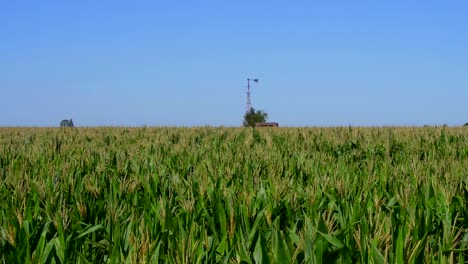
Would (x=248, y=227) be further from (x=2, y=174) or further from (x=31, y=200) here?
(x=2, y=174)

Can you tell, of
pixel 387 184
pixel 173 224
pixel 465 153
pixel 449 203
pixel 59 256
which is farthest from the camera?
pixel 465 153

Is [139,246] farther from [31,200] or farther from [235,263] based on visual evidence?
[31,200]

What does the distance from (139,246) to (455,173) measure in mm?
2775

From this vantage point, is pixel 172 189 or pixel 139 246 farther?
pixel 172 189

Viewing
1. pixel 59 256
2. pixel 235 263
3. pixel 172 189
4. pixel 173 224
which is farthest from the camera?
pixel 172 189

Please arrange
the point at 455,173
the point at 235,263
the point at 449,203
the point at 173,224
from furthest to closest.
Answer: the point at 455,173 → the point at 449,203 → the point at 173,224 → the point at 235,263

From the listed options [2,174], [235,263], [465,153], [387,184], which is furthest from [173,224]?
[465,153]

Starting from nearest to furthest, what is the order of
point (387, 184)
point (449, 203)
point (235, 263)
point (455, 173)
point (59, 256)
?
point (235, 263) → point (59, 256) → point (449, 203) → point (387, 184) → point (455, 173)

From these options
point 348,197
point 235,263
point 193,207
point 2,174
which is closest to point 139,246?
point 235,263

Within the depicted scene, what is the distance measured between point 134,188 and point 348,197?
3.64 feet

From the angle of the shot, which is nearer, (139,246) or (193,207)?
(139,246)

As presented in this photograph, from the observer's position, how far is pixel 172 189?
10.5 ft

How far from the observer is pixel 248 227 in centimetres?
223

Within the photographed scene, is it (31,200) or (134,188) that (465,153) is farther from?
(31,200)
